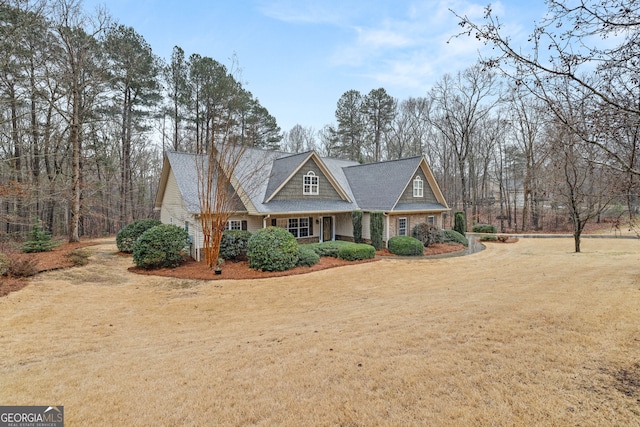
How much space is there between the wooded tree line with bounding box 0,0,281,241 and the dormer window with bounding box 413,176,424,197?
1086 centimetres

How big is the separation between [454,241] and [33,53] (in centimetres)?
2598

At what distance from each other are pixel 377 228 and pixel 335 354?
519 inches

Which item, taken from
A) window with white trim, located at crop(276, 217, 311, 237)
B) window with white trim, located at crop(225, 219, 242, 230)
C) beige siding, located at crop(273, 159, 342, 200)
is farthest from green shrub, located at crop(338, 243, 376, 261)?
window with white trim, located at crop(225, 219, 242, 230)

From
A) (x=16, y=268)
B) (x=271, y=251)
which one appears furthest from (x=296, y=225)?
(x=16, y=268)

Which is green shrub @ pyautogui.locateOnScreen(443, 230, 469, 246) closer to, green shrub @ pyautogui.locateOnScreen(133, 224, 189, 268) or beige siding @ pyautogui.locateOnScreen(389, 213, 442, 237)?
beige siding @ pyautogui.locateOnScreen(389, 213, 442, 237)

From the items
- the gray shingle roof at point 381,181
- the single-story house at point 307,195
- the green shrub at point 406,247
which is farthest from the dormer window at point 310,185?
the green shrub at point 406,247

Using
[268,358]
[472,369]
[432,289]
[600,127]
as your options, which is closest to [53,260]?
[268,358]

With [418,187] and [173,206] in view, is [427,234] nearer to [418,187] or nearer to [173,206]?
[418,187]

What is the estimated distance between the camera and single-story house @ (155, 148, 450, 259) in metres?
15.5

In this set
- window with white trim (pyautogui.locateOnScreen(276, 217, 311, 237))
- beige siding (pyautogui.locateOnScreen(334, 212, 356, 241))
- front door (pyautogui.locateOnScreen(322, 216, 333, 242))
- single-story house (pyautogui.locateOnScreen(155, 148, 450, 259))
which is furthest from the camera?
beige siding (pyautogui.locateOnScreen(334, 212, 356, 241))

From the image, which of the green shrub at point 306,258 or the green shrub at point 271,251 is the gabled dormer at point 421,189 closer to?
the green shrub at point 306,258

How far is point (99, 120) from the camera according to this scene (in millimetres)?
16203

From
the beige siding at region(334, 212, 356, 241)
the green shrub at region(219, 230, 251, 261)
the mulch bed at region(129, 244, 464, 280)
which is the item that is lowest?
the mulch bed at region(129, 244, 464, 280)

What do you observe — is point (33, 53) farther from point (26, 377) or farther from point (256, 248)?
point (26, 377)
